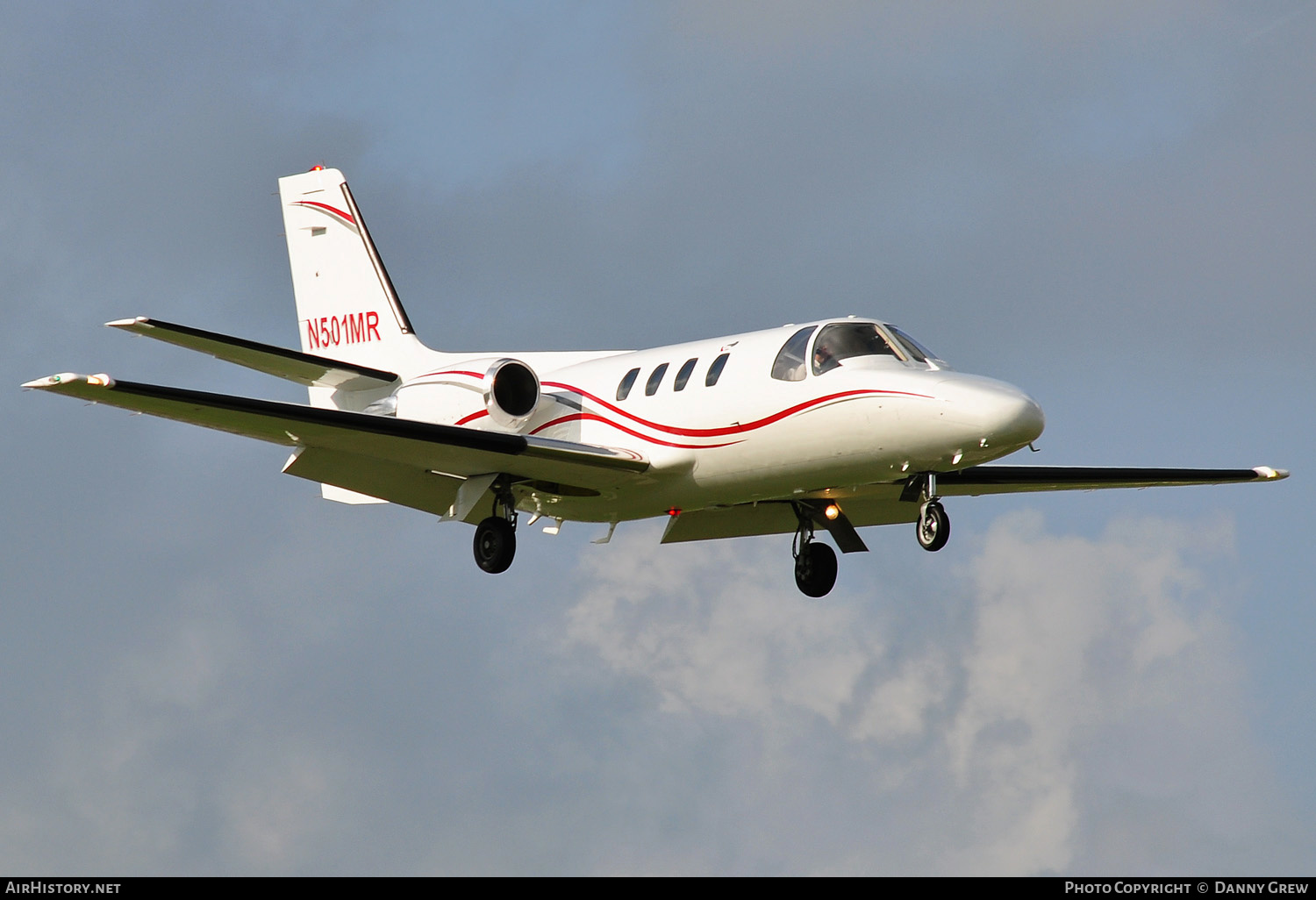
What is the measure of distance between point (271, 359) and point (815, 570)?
880 centimetres

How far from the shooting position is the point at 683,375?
2347cm

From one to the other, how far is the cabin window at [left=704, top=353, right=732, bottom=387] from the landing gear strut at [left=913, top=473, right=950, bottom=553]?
3227 mm

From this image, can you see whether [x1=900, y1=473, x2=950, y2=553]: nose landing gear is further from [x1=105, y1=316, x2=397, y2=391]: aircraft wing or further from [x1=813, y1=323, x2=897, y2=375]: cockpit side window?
[x1=105, y1=316, x2=397, y2=391]: aircraft wing

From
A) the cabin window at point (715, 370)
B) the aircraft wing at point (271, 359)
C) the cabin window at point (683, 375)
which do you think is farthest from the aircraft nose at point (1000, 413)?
the aircraft wing at point (271, 359)

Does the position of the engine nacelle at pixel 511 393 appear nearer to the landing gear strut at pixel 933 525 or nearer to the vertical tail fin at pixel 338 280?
the vertical tail fin at pixel 338 280

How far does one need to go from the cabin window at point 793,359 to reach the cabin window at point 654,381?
195 cm

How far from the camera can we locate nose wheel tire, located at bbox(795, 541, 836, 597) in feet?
84.7

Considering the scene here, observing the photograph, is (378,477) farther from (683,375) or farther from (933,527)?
(933,527)

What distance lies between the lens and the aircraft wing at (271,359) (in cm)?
2319

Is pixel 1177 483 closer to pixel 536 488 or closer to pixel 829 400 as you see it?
pixel 829 400

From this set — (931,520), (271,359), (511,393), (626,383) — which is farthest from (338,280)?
(931,520)

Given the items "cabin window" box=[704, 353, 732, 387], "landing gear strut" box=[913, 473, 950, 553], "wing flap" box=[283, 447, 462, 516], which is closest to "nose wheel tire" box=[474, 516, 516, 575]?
"wing flap" box=[283, 447, 462, 516]
